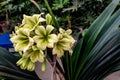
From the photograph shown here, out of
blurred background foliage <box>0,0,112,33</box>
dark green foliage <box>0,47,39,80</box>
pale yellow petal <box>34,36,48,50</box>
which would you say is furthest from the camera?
blurred background foliage <box>0,0,112,33</box>

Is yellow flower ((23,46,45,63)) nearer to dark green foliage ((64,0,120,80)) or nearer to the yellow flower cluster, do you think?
the yellow flower cluster

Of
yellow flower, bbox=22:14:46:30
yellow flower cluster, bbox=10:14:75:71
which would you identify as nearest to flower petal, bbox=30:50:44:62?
yellow flower cluster, bbox=10:14:75:71

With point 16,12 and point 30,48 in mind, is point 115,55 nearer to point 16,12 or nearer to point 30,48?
point 30,48

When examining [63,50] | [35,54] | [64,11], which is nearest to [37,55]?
[35,54]

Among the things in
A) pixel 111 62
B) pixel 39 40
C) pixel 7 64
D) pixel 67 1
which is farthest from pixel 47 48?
pixel 67 1

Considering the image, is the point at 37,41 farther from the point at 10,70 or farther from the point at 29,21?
the point at 10,70

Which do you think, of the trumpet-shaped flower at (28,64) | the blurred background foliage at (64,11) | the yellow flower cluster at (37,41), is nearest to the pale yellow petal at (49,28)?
the yellow flower cluster at (37,41)
